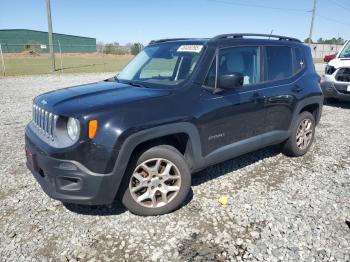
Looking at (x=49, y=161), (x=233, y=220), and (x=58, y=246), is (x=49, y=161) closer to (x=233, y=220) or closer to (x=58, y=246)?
(x=58, y=246)

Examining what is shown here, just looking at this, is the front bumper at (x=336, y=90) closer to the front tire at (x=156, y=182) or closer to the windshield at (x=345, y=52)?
the windshield at (x=345, y=52)

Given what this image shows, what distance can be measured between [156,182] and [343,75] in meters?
7.31

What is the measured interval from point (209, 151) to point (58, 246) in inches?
72.5

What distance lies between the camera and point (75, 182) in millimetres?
2910

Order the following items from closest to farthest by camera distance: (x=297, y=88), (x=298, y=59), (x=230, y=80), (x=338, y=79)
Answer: (x=230, y=80)
(x=297, y=88)
(x=298, y=59)
(x=338, y=79)

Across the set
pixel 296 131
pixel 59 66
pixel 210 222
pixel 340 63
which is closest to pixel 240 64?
pixel 296 131

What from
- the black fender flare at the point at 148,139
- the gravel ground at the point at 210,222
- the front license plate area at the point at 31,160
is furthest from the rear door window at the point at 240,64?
the front license plate area at the point at 31,160

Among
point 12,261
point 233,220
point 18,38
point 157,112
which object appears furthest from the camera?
point 18,38

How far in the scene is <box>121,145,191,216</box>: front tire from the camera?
3.16m

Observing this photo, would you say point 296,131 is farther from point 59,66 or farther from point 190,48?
point 59,66

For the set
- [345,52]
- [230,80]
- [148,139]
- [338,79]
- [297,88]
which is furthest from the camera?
[345,52]

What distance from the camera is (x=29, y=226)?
3.20 m

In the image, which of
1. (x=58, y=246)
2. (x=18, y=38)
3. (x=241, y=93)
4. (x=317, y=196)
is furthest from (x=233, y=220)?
(x=18, y=38)

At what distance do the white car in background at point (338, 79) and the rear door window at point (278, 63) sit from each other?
15.0 ft
